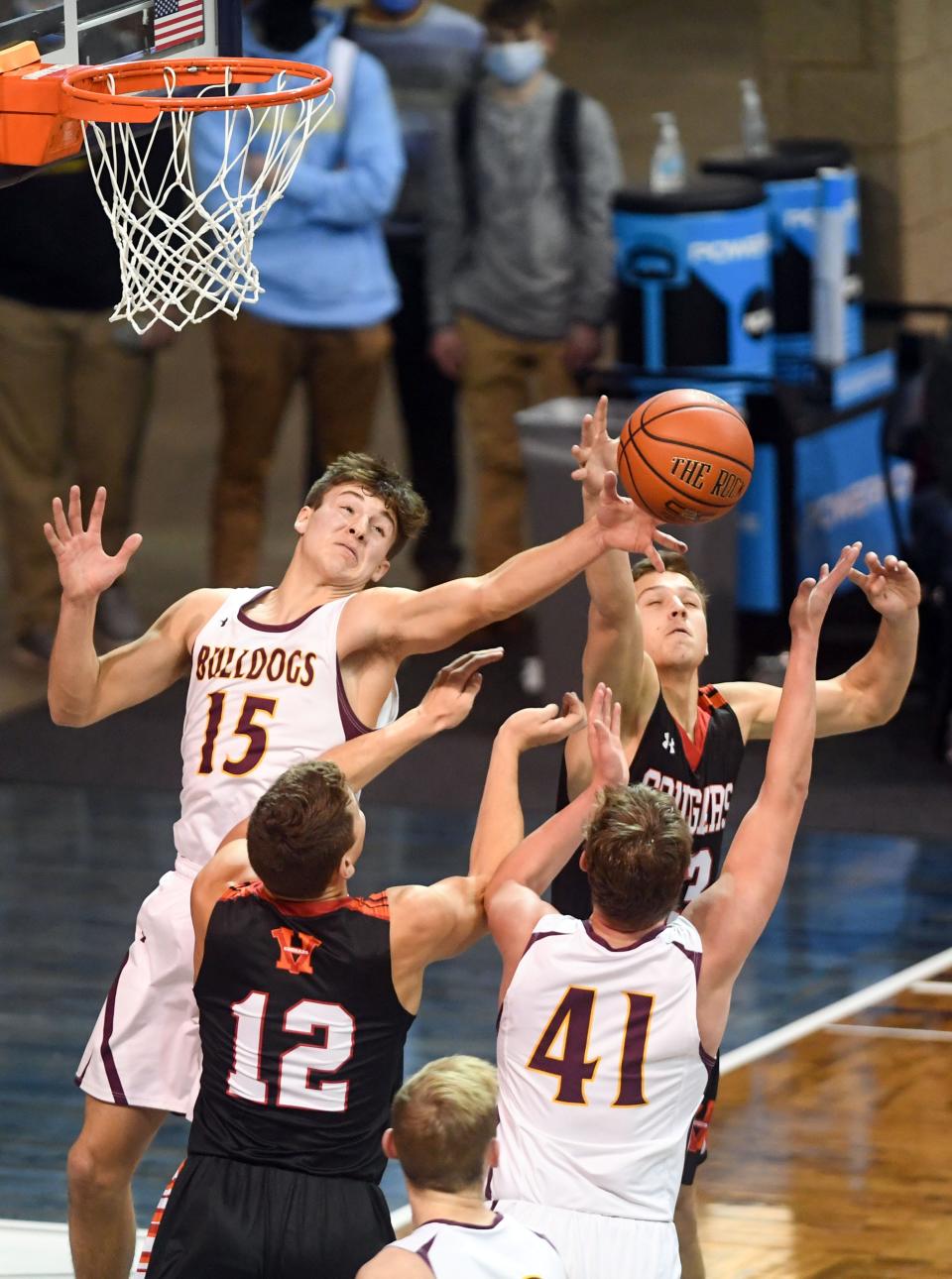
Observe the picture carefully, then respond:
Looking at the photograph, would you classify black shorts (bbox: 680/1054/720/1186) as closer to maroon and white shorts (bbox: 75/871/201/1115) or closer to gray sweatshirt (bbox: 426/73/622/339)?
maroon and white shorts (bbox: 75/871/201/1115)

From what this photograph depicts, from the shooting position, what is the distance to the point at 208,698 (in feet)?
16.0

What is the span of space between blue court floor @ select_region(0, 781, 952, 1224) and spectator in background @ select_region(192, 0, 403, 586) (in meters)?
1.84

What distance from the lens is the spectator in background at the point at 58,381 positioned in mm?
10109

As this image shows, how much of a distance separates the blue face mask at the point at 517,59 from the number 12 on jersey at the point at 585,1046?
22.5 ft

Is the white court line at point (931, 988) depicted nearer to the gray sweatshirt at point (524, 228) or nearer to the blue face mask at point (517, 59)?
the gray sweatshirt at point (524, 228)

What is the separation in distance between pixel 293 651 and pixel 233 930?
3.19 feet

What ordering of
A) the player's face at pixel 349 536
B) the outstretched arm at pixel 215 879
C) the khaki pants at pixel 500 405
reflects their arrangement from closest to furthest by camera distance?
1. the outstretched arm at pixel 215 879
2. the player's face at pixel 349 536
3. the khaki pants at pixel 500 405

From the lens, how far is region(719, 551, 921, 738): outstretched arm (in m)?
4.66

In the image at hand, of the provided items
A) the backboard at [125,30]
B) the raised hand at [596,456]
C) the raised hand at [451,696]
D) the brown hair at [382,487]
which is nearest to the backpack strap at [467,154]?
the backboard at [125,30]

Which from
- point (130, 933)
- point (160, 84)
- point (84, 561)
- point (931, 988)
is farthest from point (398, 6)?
point (84, 561)

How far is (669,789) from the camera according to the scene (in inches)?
188

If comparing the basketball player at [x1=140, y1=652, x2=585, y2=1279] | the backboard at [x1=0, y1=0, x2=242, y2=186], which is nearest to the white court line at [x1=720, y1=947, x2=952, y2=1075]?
the basketball player at [x1=140, y1=652, x2=585, y2=1279]

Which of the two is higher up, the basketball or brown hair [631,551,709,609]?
the basketball

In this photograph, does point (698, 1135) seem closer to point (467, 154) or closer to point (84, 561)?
point (84, 561)
